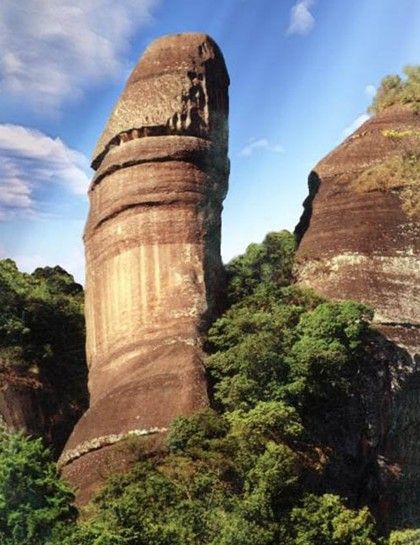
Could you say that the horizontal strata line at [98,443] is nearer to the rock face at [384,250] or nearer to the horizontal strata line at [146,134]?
the rock face at [384,250]

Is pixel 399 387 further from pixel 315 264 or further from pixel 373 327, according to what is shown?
pixel 315 264

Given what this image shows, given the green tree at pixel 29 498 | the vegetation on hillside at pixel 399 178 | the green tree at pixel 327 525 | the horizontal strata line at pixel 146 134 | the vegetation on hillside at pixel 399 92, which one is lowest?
the green tree at pixel 327 525

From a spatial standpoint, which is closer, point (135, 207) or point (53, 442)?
point (135, 207)

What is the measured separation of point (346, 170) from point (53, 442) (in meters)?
11.0

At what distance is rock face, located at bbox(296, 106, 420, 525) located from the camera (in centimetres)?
2423

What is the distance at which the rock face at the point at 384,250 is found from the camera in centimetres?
2423

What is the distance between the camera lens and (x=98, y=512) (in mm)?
17562

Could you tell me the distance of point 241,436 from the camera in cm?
2028

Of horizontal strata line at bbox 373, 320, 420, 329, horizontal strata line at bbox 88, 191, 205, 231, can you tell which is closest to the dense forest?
horizontal strata line at bbox 373, 320, 420, 329

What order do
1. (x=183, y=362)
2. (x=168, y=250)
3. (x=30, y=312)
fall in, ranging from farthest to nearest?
(x=30, y=312) < (x=168, y=250) < (x=183, y=362)

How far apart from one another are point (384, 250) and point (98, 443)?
960 centimetres

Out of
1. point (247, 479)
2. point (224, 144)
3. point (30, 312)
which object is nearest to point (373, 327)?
point (224, 144)

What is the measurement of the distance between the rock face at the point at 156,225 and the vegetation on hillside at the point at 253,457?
109cm

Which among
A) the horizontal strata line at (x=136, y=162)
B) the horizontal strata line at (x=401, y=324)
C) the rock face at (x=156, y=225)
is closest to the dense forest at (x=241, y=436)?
the horizontal strata line at (x=401, y=324)
